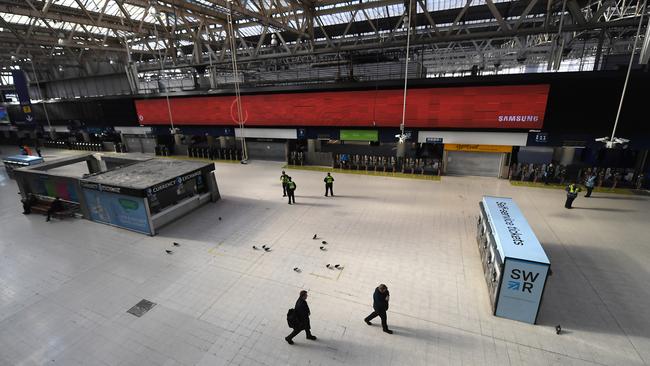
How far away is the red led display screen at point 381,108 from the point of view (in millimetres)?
14688

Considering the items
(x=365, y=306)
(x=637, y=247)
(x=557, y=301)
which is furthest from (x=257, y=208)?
(x=637, y=247)

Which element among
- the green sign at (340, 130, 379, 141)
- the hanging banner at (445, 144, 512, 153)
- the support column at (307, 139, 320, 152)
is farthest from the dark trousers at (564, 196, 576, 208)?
the support column at (307, 139, 320, 152)

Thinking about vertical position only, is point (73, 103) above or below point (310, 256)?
above

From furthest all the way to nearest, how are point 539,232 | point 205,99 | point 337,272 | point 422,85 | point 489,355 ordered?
point 205,99 < point 422,85 < point 539,232 < point 337,272 < point 489,355

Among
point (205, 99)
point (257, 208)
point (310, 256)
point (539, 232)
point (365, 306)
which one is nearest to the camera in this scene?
point (365, 306)

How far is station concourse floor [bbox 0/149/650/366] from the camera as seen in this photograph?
585 centimetres

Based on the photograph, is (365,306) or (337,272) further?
(337,272)

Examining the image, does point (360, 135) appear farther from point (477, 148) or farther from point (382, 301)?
point (382, 301)

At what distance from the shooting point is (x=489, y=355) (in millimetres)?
5648

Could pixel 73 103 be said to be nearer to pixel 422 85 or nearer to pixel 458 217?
pixel 422 85

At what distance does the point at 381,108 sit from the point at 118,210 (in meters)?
14.4

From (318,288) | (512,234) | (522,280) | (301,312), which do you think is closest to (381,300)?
(301,312)

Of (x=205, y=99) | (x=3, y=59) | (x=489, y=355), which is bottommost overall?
(x=489, y=355)

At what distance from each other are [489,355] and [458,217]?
23.0 ft
